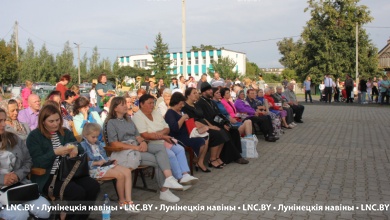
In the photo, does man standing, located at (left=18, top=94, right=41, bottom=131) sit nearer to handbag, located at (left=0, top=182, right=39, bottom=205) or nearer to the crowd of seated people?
the crowd of seated people

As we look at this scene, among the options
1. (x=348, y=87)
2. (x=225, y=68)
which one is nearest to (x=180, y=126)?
(x=348, y=87)

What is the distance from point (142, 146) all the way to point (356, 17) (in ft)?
134

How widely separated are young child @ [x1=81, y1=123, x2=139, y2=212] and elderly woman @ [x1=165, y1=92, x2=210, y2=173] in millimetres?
1469

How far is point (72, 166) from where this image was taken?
155 inches

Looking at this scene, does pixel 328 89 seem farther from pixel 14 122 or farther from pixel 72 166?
pixel 72 166

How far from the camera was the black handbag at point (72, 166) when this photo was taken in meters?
3.88

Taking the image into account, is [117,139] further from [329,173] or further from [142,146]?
[329,173]

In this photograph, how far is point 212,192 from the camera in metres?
5.18

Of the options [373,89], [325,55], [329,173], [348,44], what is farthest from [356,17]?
[329,173]

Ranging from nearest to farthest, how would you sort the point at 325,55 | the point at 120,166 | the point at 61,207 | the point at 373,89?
the point at 61,207, the point at 120,166, the point at 373,89, the point at 325,55

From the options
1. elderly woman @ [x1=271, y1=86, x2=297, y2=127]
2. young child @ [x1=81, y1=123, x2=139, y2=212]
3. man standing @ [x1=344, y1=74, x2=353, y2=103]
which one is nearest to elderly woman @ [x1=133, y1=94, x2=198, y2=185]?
young child @ [x1=81, y1=123, x2=139, y2=212]

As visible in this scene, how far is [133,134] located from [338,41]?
1546 inches

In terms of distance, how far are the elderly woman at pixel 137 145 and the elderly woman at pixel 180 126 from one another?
0.84m

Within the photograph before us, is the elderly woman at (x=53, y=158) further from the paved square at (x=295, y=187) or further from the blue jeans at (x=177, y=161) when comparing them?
the blue jeans at (x=177, y=161)
